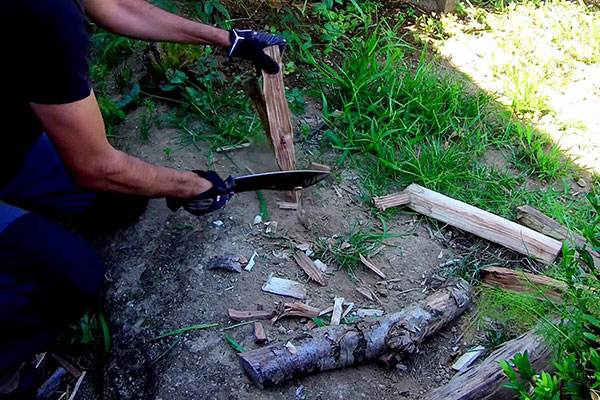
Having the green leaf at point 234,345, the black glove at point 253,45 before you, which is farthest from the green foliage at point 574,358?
the black glove at point 253,45

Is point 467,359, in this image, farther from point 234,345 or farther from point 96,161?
point 96,161

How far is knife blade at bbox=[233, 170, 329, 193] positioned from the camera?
279cm

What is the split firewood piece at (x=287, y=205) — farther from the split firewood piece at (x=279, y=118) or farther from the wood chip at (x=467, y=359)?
the wood chip at (x=467, y=359)

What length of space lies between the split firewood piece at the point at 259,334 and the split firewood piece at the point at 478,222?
104cm

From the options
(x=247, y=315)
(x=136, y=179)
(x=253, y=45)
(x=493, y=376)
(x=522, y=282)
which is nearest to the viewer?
(x=493, y=376)

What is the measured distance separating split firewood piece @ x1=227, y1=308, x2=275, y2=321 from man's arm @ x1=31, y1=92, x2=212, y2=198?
0.56 meters

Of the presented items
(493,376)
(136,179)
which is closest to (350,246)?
(493,376)

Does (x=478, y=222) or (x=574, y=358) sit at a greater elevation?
(x=574, y=358)

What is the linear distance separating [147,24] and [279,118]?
792mm

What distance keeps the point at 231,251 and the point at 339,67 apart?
1658mm

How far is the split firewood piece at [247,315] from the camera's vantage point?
105 inches

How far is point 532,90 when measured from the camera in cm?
404

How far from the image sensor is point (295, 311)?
8.87 ft

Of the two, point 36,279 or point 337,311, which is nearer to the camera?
point 36,279
